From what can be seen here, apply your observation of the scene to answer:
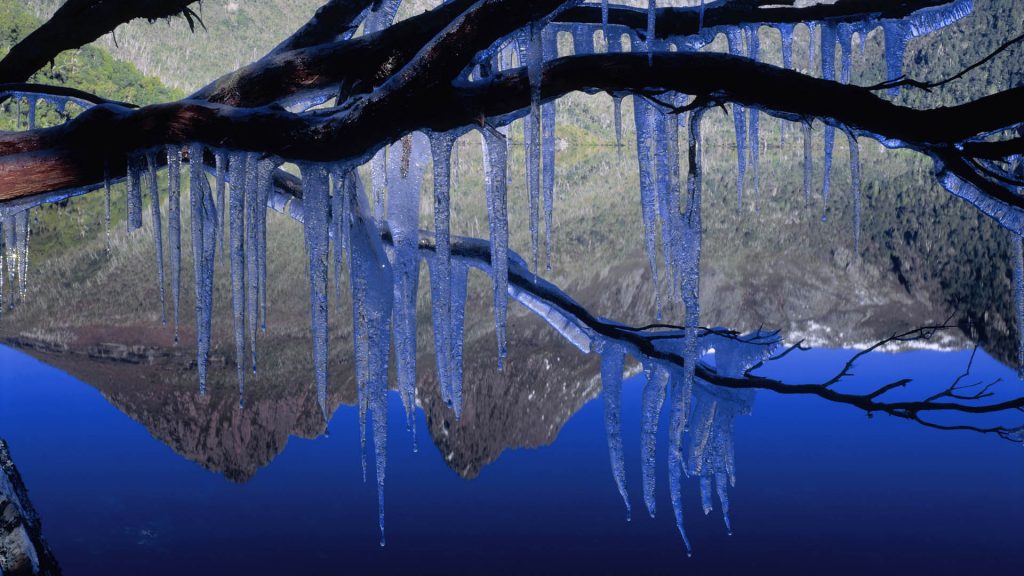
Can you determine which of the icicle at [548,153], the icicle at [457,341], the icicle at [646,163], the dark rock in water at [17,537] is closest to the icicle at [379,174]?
the icicle at [457,341]

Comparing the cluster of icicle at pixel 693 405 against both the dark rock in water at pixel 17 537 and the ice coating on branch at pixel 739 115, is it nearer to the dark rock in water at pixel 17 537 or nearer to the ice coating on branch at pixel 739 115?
the ice coating on branch at pixel 739 115

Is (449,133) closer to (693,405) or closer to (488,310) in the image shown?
(693,405)

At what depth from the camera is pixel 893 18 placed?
16.5 ft

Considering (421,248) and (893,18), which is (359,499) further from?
(893,18)

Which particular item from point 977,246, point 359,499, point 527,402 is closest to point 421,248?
point 359,499

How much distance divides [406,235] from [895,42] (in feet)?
10.1

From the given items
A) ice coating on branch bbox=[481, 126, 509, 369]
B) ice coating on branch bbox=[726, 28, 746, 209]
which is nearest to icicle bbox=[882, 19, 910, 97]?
ice coating on branch bbox=[726, 28, 746, 209]

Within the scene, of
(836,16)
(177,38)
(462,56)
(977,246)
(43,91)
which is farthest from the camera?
(177,38)

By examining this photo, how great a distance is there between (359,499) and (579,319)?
521cm

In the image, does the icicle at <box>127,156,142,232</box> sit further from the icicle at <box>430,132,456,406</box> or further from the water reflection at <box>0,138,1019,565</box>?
the water reflection at <box>0,138,1019,565</box>

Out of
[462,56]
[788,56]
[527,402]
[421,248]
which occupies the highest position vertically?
[788,56]

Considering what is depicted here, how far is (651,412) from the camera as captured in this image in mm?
5285

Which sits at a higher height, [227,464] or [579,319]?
[579,319]

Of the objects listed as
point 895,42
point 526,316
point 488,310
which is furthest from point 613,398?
point 526,316
